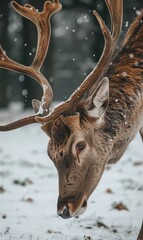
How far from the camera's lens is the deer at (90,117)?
4.37 meters

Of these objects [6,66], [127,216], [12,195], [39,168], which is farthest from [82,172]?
[39,168]

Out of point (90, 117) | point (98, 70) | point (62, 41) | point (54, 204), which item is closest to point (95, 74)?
point (98, 70)

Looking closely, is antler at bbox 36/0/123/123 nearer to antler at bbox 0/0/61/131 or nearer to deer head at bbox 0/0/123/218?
deer head at bbox 0/0/123/218

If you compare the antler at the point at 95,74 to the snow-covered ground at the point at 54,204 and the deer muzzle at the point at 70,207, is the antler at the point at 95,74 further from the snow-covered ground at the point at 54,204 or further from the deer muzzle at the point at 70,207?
the snow-covered ground at the point at 54,204

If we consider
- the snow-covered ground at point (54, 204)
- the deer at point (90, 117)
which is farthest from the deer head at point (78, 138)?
the snow-covered ground at point (54, 204)

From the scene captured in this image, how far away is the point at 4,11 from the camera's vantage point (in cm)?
2289

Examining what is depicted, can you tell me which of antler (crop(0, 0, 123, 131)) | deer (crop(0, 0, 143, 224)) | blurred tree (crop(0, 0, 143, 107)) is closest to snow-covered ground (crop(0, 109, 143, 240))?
deer (crop(0, 0, 143, 224))

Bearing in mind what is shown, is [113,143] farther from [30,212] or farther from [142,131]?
[30,212]

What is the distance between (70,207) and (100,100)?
0.82m

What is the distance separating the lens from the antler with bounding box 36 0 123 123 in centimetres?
451

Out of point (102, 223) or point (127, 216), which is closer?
point (102, 223)

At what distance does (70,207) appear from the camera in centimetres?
423

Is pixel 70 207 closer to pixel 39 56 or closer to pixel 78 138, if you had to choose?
pixel 78 138

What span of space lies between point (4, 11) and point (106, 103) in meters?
19.0
